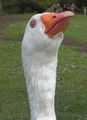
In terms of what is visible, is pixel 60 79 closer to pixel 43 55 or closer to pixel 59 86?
pixel 59 86

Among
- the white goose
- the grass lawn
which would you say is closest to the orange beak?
the white goose

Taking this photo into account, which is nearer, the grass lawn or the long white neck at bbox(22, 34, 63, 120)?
the long white neck at bbox(22, 34, 63, 120)

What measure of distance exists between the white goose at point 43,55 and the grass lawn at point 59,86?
11.8 ft

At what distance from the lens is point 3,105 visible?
8867 mm

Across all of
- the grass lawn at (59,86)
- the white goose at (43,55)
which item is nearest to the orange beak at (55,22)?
the white goose at (43,55)

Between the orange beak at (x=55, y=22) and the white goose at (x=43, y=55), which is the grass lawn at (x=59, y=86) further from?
the orange beak at (x=55, y=22)

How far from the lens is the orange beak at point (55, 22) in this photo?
4.06 meters

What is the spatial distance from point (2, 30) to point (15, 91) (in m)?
13.8

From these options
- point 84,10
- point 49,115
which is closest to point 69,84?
point 49,115

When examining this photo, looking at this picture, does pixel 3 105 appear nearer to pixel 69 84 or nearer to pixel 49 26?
pixel 69 84

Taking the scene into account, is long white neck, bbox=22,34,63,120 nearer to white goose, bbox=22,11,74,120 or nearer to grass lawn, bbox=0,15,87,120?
white goose, bbox=22,11,74,120

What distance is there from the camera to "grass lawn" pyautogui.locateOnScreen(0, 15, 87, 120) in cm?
820

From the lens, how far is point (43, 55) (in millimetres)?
4102

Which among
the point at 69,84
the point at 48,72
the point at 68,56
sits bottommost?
the point at 68,56
